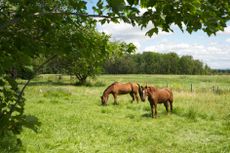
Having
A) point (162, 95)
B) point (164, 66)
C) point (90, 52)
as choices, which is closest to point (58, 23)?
point (90, 52)

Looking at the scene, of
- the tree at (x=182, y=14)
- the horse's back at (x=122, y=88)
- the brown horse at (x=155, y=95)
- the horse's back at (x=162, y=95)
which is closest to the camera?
the tree at (x=182, y=14)

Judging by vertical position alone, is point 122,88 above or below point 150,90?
below

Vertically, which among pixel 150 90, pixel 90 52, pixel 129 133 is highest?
pixel 90 52

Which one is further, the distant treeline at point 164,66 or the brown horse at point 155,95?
the distant treeline at point 164,66

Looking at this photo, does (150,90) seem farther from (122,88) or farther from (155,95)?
(122,88)

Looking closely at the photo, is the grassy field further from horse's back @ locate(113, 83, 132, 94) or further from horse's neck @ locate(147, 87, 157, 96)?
horse's back @ locate(113, 83, 132, 94)

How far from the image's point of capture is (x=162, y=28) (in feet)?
10.7

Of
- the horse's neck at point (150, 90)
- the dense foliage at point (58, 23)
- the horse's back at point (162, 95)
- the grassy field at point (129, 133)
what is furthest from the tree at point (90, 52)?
the horse's back at point (162, 95)

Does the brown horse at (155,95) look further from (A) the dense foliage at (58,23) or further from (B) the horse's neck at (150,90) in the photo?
(A) the dense foliage at (58,23)

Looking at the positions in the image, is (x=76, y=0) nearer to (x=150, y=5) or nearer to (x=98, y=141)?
(x=150, y=5)

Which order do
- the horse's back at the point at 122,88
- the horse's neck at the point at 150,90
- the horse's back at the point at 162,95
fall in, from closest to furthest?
the horse's neck at the point at 150,90 → the horse's back at the point at 162,95 → the horse's back at the point at 122,88

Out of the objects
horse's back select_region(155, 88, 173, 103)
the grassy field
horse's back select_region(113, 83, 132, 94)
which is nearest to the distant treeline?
horse's back select_region(113, 83, 132, 94)

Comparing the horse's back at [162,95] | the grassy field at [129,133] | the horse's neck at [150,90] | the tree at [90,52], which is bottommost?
the grassy field at [129,133]

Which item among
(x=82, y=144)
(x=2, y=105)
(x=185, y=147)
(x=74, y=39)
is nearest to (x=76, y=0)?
(x=74, y=39)
